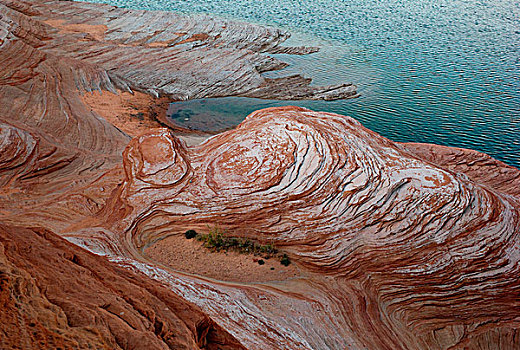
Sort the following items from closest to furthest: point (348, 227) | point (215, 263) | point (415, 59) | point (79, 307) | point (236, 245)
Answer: point (79, 307) < point (215, 263) < point (348, 227) < point (236, 245) < point (415, 59)

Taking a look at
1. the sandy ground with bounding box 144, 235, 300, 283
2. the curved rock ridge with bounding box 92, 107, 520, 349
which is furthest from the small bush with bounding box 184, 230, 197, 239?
the curved rock ridge with bounding box 92, 107, 520, 349

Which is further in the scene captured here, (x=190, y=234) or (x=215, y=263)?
(x=190, y=234)

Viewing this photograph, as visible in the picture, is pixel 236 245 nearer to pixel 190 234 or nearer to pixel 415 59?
pixel 190 234

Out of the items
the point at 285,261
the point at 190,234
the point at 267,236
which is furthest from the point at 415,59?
the point at 190,234

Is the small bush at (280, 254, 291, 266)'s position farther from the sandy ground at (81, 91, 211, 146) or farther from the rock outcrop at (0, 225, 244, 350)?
the sandy ground at (81, 91, 211, 146)

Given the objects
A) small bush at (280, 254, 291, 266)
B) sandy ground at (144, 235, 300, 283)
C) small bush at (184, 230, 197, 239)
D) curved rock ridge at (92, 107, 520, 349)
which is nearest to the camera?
curved rock ridge at (92, 107, 520, 349)
